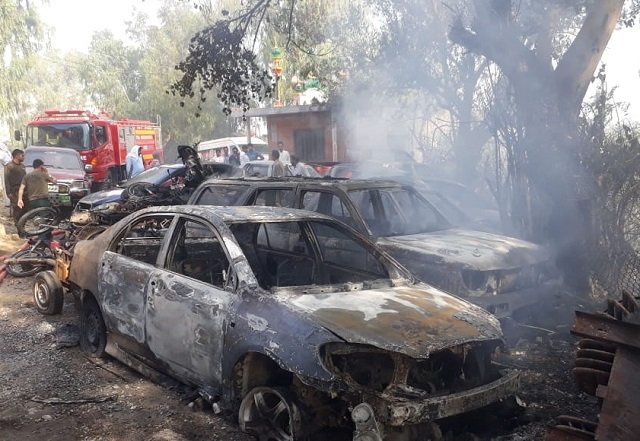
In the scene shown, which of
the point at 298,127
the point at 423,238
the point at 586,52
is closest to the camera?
the point at 423,238

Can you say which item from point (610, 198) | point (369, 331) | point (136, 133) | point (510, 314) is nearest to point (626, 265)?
point (610, 198)

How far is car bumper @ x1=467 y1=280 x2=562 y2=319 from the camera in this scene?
18.0 ft

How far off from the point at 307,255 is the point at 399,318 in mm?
1562

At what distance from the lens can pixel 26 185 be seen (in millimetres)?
11547

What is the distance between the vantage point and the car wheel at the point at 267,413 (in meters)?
3.44

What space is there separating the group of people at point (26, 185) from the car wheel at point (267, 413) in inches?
379

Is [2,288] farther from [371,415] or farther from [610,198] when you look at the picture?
[610,198]

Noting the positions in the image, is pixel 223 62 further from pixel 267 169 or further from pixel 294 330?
pixel 294 330

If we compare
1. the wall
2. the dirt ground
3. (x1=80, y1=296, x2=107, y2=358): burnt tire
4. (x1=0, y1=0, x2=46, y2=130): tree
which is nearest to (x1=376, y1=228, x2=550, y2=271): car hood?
the dirt ground

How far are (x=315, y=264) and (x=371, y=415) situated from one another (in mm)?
2124

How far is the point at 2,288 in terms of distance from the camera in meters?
8.08

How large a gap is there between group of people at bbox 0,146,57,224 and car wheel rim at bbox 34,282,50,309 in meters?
5.32

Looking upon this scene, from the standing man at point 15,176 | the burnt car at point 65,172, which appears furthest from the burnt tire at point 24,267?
the standing man at point 15,176

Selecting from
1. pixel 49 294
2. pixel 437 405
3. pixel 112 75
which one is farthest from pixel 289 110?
pixel 112 75
